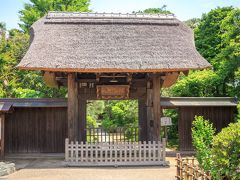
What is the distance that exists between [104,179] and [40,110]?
698 cm

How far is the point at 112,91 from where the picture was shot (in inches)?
566

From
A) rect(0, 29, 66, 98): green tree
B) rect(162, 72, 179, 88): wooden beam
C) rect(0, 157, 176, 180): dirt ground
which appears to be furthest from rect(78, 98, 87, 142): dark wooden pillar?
rect(0, 29, 66, 98): green tree

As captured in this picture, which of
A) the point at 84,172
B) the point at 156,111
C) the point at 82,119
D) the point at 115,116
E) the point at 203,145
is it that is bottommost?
the point at 84,172

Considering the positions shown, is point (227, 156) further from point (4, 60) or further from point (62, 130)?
point (4, 60)

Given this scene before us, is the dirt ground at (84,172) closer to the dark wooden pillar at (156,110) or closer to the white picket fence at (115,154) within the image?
the white picket fence at (115,154)

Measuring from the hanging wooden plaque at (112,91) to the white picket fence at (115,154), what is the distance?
92.8 inches

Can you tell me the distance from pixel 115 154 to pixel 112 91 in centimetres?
280

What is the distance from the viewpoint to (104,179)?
1026 centimetres

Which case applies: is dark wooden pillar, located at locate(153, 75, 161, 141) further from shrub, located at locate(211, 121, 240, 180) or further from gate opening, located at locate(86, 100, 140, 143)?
gate opening, located at locate(86, 100, 140, 143)

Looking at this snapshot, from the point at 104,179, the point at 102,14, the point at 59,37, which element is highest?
the point at 102,14

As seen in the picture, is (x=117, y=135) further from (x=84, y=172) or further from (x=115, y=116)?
(x=84, y=172)

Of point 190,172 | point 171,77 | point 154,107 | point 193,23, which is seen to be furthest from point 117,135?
point 193,23

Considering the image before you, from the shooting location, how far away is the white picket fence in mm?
12922

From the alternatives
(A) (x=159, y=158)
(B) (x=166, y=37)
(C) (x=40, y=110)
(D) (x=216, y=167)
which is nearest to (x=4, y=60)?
(C) (x=40, y=110)
